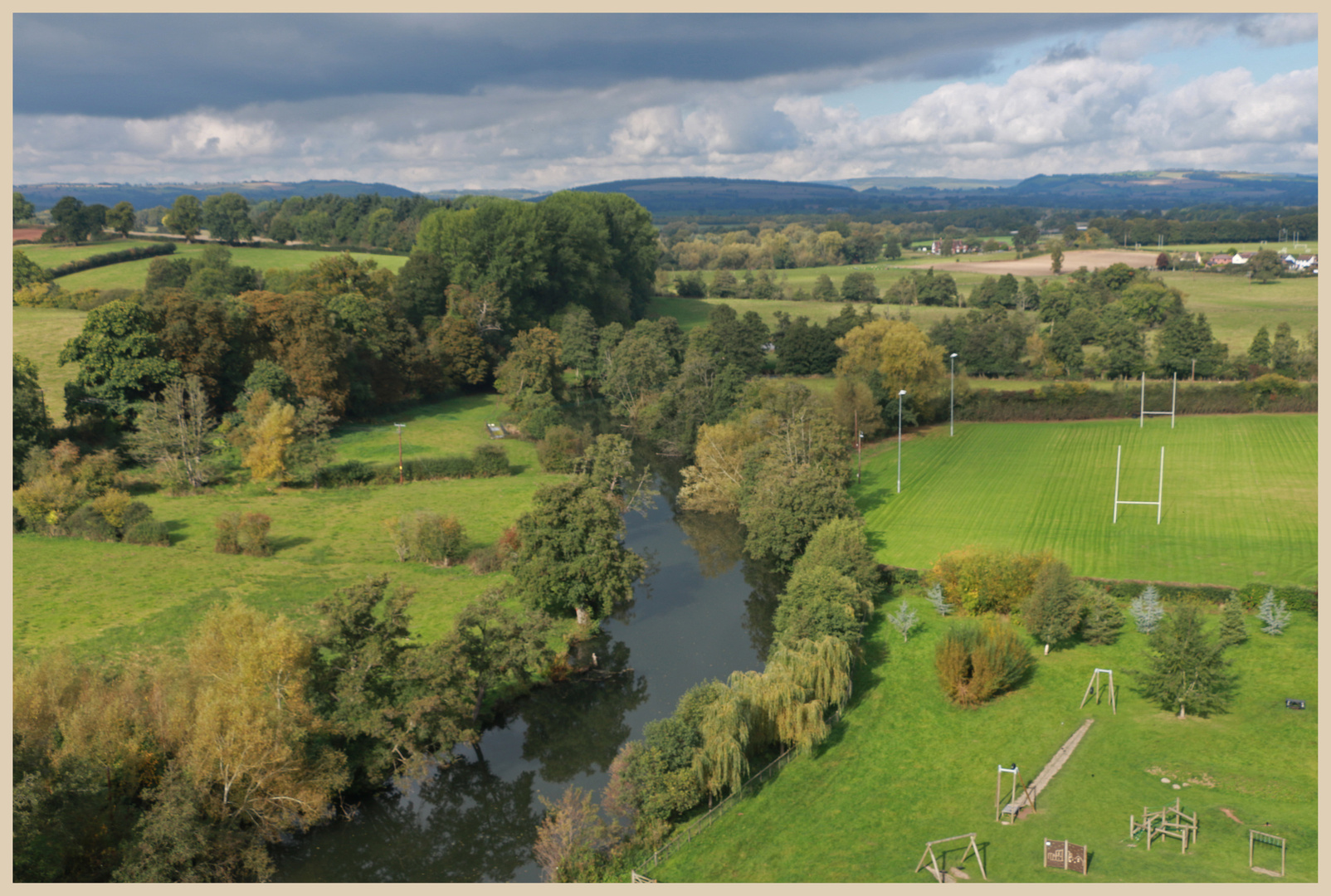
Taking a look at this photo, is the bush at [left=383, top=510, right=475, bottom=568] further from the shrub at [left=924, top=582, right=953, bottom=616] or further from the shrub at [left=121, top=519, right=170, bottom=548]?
the shrub at [left=924, top=582, right=953, bottom=616]

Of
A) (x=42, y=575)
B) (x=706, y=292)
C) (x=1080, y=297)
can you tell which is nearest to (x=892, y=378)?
(x=1080, y=297)

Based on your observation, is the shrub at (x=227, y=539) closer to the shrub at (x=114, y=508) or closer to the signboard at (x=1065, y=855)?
the shrub at (x=114, y=508)

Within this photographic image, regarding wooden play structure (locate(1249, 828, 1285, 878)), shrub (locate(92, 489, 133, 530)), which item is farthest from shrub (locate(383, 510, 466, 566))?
wooden play structure (locate(1249, 828, 1285, 878))

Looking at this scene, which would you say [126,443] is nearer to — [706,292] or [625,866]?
[625,866]

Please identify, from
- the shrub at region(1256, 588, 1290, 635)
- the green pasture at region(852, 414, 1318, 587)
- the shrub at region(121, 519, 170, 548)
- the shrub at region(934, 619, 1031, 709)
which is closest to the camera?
the shrub at region(934, 619, 1031, 709)

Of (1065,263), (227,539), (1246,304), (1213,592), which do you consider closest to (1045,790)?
(1213,592)

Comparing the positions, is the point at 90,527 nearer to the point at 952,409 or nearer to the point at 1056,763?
the point at 1056,763

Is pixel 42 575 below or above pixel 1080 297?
below
